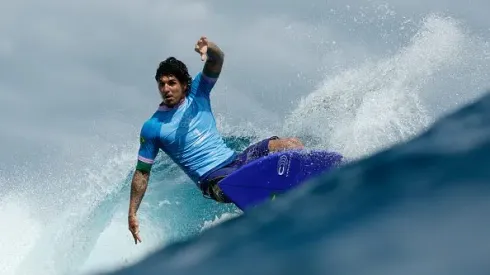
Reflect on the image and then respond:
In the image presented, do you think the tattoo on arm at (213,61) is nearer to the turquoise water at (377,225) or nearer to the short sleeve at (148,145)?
the short sleeve at (148,145)

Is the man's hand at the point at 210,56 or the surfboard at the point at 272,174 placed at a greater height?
the man's hand at the point at 210,56

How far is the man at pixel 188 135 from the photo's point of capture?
21.0 ft

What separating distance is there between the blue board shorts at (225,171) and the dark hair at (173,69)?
3.19ft

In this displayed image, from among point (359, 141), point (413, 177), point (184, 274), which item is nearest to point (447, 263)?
point (413, 177)

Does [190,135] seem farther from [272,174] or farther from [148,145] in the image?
[272,174]

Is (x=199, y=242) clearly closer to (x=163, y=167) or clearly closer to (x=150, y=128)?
(x=150, y=128)

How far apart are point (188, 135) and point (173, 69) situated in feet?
2.22

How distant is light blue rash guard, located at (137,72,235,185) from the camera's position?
21.4 ft

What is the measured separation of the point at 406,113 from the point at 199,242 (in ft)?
22.0

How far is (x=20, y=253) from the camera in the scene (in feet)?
37.9

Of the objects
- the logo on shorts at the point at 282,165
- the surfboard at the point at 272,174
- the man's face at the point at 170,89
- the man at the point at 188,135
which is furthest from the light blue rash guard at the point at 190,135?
the logo on shorts at the point at 282,165

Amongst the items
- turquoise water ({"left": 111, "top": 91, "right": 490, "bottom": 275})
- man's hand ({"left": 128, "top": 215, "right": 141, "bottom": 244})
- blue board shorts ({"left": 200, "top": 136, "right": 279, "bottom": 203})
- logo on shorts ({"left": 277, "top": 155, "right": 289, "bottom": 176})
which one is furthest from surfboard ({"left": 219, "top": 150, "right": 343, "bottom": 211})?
turquoise water ({"left": 111, "top": 91, "right": 490, "bottom": 275})

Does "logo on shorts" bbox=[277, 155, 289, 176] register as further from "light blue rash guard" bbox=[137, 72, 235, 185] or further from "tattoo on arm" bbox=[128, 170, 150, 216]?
"tattoo on arm" bbox=[128, 170, 150, 216]

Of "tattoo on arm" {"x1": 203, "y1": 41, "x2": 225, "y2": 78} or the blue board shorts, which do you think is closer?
"tattoo on arm" {"x1": 203, "y1": 41, "x2": 225, "y2": 78}
